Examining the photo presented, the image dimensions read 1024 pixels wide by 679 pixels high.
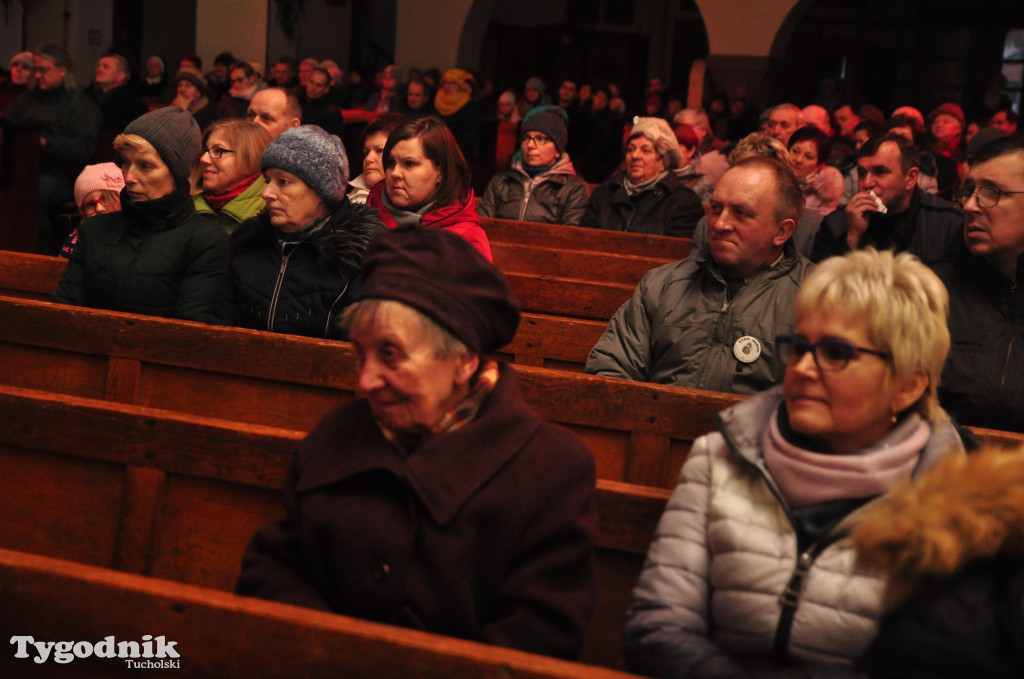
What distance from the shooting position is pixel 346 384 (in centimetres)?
291

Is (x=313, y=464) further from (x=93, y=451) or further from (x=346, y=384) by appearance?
(x=346, y=384)

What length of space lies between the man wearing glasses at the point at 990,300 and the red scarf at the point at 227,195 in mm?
2637

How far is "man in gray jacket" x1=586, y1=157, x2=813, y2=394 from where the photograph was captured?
304 centimetres

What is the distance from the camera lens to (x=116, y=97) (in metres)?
9.51

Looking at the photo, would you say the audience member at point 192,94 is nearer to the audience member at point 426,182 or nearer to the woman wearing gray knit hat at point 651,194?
the woman wearing gray knit hat at point 651,194

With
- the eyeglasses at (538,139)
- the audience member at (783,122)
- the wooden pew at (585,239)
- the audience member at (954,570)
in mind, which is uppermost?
the audience member at (783,122)

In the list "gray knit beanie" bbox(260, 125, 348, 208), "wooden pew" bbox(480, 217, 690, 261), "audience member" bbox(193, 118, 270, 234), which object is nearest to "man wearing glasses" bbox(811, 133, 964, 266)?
"wooden pew" bbox(480, 217, 690, 261)

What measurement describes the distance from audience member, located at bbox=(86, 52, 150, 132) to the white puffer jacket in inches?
330

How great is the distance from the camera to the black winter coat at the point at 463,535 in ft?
5.99

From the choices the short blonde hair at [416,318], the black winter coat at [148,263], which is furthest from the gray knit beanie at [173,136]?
the short blonde hair at [416,318]

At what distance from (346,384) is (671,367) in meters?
0.90

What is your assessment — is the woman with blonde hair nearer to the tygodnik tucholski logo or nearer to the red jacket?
the tygodnik tucholski logo

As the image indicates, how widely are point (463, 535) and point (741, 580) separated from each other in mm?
458

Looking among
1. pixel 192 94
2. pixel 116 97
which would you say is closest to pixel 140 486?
pixel 192 94
